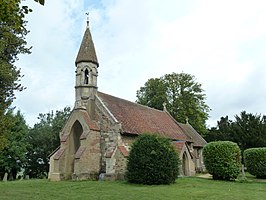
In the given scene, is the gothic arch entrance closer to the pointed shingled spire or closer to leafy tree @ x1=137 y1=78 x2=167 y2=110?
the pointed shingled spire

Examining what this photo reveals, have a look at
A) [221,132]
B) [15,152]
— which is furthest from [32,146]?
[221,132]

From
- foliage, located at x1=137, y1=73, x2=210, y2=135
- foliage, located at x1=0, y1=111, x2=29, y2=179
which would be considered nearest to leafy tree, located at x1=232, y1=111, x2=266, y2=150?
foliage, located at x1=137, y1=73, x2=210, y2=135

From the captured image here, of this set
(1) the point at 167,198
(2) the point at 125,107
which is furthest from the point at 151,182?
(2) the point at 125,107

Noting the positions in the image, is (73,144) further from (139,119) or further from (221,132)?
(221,132)

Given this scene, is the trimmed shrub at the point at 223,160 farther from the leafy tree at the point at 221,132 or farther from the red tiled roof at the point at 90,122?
the leafy tree at the point at 221,132

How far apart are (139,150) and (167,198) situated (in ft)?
23.7

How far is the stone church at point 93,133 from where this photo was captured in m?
23.5

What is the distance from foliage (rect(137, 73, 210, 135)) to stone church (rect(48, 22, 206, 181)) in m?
18.2

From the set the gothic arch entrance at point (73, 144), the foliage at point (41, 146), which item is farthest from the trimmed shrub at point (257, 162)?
the foliage at point (41, 146)

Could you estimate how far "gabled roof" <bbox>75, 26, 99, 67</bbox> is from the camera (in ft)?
90.2

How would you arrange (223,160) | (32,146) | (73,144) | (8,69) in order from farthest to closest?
(32,146)
(73,144)
(223,160)
(8,69)

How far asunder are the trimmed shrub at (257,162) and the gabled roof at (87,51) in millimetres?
17413

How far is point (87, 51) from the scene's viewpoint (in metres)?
27.9

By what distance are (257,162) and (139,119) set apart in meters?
12.0
